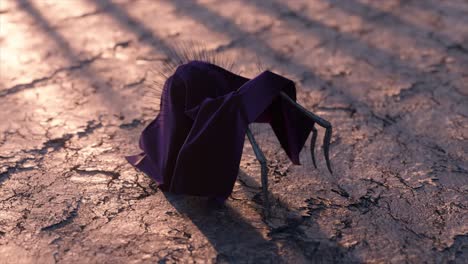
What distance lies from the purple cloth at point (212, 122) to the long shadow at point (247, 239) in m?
0.09

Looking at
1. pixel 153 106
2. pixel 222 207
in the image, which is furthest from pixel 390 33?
pixel 222 207

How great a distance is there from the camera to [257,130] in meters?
2.35

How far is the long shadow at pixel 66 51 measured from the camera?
2.62 meters

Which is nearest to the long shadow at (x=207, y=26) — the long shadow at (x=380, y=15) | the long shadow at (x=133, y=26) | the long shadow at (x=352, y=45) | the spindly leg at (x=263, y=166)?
the long shadow at (x=133, y=26)

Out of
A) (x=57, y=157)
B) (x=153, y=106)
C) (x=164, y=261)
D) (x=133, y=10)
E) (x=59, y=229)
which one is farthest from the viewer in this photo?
(x=133, y=10)

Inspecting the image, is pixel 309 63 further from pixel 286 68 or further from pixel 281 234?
pixel 281 234

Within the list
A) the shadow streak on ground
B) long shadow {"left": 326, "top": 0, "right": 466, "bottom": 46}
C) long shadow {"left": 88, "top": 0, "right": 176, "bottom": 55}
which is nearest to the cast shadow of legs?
the shadow streak on ground

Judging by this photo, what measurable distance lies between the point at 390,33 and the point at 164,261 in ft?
6.77

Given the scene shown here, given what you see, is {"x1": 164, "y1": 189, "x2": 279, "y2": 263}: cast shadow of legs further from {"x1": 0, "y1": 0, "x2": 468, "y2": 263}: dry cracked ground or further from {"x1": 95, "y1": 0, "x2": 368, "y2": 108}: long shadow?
{"x1": 95, "y1": 0, "x2": 368, "y2": 108}: long shadow

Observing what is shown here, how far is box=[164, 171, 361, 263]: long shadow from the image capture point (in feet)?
5.46

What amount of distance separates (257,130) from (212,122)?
67 centimetres

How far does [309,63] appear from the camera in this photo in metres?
2.93

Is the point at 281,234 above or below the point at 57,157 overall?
above

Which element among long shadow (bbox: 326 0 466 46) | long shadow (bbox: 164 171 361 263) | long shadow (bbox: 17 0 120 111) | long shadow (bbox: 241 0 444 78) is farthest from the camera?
long shadow (bbox: 326 0 466 46)
